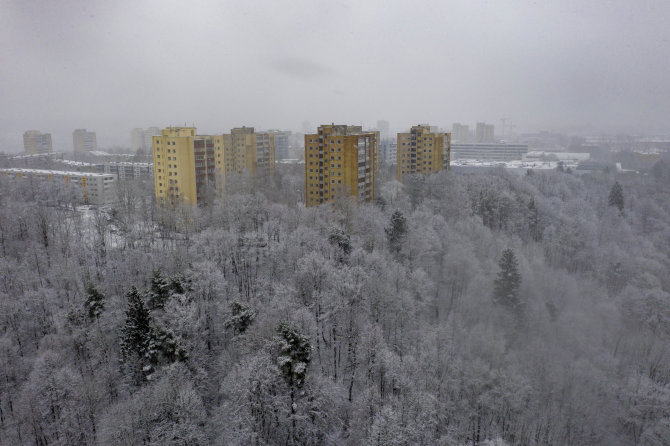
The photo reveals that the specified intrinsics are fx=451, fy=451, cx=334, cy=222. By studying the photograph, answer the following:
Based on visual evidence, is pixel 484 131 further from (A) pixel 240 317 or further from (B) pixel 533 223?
(A) pixel 240 317

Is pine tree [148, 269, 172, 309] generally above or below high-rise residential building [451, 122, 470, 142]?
below

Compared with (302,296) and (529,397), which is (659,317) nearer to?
(529,397)

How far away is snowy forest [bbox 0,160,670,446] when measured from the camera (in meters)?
14.8

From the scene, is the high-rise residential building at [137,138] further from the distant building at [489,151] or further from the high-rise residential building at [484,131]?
the high-rise residential building at [484,131]

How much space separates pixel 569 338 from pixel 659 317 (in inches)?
226

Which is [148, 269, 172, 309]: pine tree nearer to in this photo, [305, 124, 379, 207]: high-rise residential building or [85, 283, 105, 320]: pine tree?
[85, 283, 105, 320]: pine tree

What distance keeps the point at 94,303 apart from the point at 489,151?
75.8 metres

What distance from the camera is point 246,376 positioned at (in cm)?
1414

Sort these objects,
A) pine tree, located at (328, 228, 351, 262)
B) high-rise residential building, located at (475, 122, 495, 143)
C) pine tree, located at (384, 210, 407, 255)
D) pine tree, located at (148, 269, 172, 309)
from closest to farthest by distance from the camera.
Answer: pine tree, located at (148, 269, 172, 309) → pine tree, located at (328, 228, 351, 262) → pine tree, located at (384, 210, 407, 255) → high-rise residential building, located at (475, 122, 495, 143)

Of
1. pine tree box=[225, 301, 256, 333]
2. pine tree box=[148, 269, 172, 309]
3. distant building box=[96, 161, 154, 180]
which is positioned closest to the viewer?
pine tree box=[225, 301, 256, 333]

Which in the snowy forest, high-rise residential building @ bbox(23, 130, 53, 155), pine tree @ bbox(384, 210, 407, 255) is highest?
high-rise residential building @ bbox(23, 130, 53, 155)

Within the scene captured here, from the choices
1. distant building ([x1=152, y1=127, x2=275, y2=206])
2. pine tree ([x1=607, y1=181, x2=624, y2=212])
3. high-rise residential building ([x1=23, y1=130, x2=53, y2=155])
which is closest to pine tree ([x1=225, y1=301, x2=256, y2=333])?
distant building ([x1=152, y1=127, x2=275, y2=206])

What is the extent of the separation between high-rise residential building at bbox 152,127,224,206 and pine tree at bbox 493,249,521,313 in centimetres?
2194

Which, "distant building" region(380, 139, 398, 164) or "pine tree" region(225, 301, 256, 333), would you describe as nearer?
"pine tree" region(225, 301, 256, 333)
